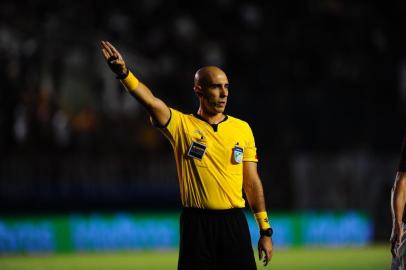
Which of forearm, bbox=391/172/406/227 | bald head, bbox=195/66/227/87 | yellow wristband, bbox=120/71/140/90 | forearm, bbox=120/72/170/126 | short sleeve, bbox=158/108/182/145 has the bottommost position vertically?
forearm, bbox=391/172/406/227

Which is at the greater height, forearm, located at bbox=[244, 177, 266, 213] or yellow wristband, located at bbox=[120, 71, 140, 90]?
yellow wristband, located at bbox=[120, 71, 140, 90]

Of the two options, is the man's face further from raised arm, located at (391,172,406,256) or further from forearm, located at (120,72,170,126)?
raised arm, located at (391,172,406,256)

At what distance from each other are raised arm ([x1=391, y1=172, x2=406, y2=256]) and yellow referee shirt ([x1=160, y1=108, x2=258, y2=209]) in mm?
1134

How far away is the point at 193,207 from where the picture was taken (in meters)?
6.15

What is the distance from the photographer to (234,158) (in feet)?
20.4

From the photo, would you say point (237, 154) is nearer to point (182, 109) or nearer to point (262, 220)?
point (262, 220)

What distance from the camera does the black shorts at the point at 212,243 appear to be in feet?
20.0

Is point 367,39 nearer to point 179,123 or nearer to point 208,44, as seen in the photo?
point 208,44

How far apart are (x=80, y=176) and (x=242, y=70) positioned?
4166mm

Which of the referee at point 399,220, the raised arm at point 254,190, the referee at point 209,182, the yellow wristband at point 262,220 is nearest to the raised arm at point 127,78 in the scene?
the referee at point 209,182

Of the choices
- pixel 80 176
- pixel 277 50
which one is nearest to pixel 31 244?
pixel 80 176

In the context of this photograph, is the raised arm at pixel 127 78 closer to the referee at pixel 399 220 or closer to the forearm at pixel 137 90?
the forearm at pixel 137 90

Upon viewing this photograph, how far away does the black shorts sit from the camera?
6082mm

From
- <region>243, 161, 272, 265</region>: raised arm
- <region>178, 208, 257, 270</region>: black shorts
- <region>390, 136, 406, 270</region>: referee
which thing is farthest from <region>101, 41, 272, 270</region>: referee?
<region>390, 136, 406, 270</region>: referee
